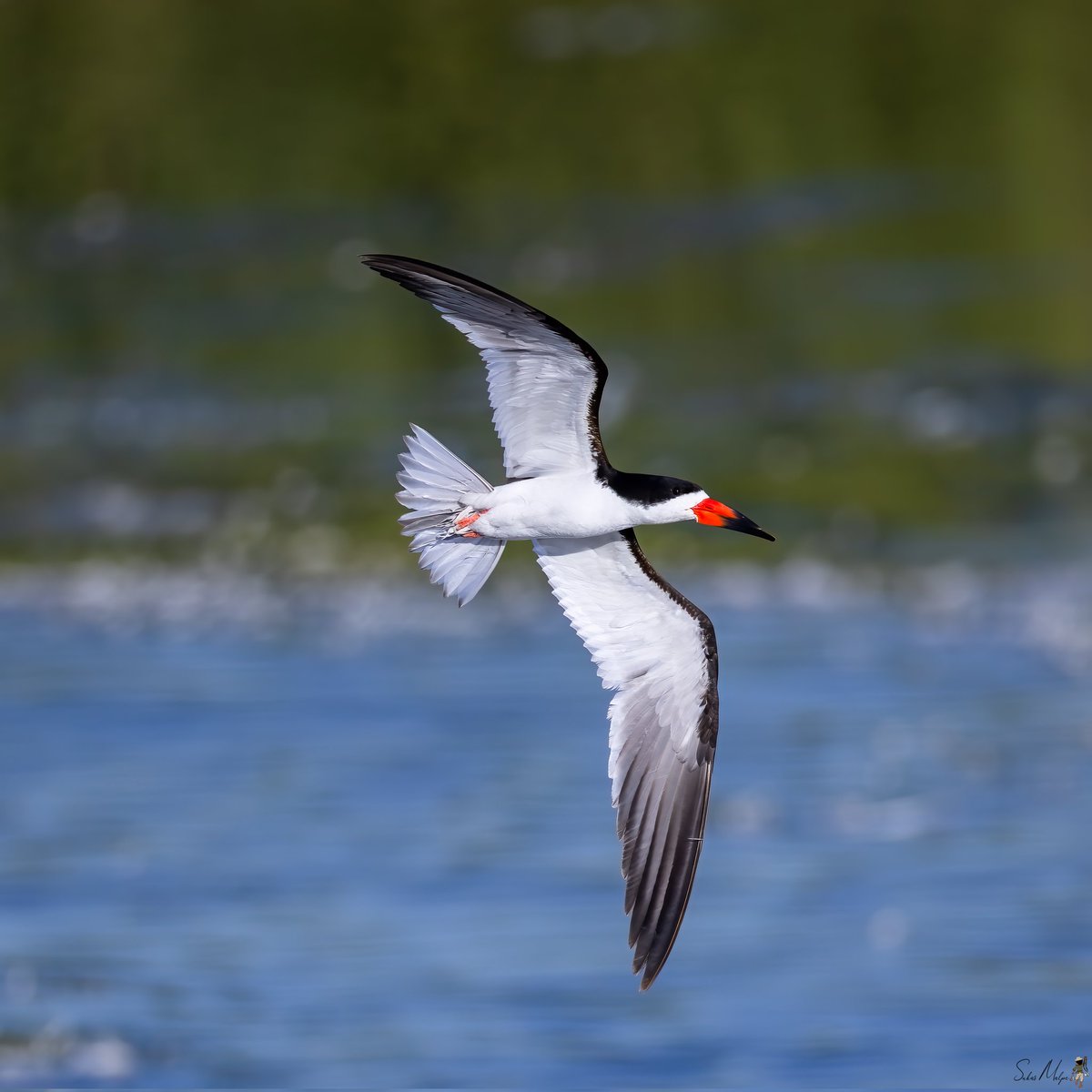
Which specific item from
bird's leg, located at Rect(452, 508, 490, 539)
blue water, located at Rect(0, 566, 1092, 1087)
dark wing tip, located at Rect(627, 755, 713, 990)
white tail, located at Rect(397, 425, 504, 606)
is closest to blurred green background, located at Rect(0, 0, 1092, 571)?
blue water, located at Rect(0, 566, 1092, 1087)

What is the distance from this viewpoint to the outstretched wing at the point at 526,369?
8156 mm

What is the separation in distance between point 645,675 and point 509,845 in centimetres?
470

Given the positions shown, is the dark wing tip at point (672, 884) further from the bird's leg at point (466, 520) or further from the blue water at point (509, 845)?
the blue water at point (509, 845)

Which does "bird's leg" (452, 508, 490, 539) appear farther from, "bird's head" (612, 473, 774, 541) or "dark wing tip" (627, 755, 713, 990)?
"dark wing tip" (627, 755, 713, 990)

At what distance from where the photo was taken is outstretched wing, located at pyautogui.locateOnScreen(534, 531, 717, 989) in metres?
9.27

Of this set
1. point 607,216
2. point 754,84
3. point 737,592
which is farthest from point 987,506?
point 754,84

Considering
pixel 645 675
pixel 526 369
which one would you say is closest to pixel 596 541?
pixel 645 675

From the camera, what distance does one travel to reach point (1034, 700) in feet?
55.2

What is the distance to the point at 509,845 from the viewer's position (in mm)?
14062

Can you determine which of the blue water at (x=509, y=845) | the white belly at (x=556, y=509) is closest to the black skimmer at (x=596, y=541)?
the white belly at (x=556, y=509)

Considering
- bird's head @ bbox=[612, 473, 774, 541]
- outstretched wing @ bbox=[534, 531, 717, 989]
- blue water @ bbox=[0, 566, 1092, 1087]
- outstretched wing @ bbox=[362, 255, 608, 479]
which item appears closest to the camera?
outstretched wing @ bbox=[362, 255, 608, 479]

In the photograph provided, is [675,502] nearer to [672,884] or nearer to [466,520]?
[466,520]

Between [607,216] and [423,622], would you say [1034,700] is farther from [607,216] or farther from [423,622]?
[607,216]

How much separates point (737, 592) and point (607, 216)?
12.3 meters
